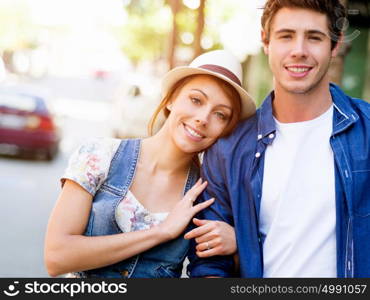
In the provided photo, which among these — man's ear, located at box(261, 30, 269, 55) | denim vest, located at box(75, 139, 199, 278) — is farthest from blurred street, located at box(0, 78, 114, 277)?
man's ear, located at box(261, 30, 269, 55)

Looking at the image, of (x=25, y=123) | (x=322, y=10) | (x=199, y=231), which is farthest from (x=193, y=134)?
(x=25, y=123)

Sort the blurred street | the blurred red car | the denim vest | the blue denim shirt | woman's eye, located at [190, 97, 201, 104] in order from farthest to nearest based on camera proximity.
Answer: the blurred red car
the blurred street
woman's eye, located at [190, 97, 201, 104]
the denim vest
the blue denim shirt

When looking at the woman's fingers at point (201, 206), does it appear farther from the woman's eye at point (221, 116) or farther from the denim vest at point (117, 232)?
the woman's eye at point (221, 116)

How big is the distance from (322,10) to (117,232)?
137cm

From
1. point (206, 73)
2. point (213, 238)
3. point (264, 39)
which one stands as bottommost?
point (213, 238)

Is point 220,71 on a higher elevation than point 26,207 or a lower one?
lower

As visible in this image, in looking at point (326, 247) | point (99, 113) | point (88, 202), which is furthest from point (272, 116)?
point (99, 113)

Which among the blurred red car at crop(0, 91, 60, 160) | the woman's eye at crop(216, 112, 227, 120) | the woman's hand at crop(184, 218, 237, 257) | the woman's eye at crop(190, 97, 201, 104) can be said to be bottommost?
the woman's hand at crop(184, 218, 237, 257)

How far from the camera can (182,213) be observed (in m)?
2.71

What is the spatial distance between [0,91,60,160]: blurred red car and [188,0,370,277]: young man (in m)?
10.7

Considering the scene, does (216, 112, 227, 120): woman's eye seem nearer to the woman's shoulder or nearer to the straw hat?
the straw hat

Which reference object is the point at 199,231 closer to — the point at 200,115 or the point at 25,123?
the point at 200,115

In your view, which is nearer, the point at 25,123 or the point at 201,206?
the point at 201,206

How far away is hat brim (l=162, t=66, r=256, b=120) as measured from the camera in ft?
9.03
